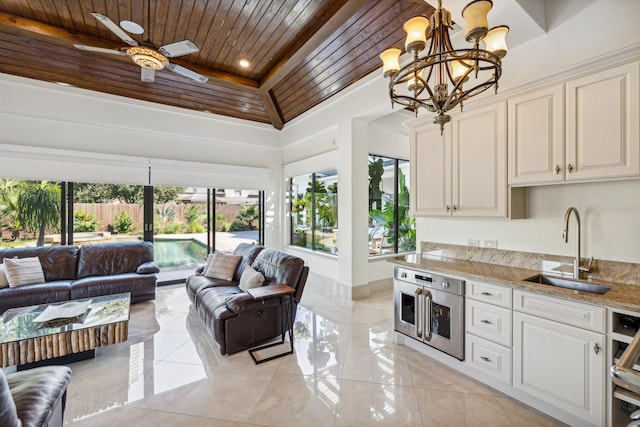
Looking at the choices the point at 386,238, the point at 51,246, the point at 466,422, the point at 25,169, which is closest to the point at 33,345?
the point at 51,246

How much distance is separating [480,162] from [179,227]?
5.42 m

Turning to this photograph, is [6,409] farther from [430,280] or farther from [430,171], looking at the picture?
[430,171]

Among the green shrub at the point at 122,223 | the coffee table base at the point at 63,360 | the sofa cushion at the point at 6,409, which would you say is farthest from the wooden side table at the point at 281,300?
the green shrub at the point at 122,223

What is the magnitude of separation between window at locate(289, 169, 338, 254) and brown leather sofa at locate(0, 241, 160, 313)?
2.88 metres

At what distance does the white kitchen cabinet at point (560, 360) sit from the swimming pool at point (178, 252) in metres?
5.57

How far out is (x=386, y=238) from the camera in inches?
214

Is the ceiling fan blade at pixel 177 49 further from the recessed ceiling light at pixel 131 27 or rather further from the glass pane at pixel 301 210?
the glass pane at pixel 301 210

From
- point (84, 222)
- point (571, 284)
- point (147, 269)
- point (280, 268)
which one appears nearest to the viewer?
point (571, 284)

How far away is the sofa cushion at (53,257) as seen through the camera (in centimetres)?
407

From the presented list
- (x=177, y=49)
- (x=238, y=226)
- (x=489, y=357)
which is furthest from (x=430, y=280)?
(x=238, y=226)

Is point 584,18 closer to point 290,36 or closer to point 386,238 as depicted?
point 290,36

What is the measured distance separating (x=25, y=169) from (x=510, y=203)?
651cm

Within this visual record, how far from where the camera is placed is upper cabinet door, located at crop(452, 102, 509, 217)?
250cm

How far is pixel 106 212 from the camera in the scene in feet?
16.6
